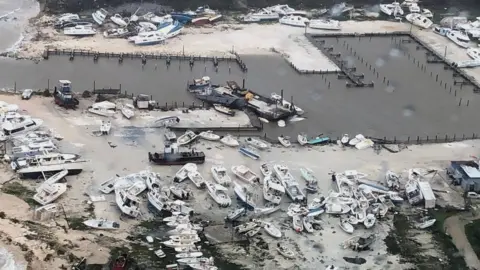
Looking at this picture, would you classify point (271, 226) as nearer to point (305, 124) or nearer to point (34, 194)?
point (34, 194)

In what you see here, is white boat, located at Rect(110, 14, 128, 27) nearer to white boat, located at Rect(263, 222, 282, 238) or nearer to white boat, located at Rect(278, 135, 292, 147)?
white boat, located at Rect(278, 135, 292, 147)

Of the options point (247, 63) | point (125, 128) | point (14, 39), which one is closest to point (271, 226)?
point (125, 128)

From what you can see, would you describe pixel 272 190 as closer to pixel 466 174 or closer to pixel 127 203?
pixel 127 203

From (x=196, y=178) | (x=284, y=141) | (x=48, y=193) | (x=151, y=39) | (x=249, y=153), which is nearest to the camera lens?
(x=48, y=193)

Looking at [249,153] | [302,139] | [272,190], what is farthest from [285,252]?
[302,139]

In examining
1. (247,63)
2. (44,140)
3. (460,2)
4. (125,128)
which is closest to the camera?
(44,140)

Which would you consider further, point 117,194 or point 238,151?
point 238,151
